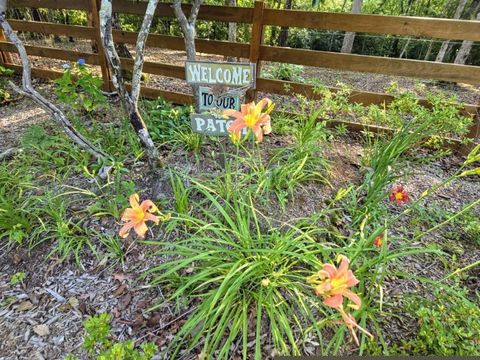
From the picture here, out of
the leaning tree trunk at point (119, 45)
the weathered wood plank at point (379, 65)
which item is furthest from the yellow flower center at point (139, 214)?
the leaning tree trunk at point (119, 45)

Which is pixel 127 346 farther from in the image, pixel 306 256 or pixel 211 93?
pixel 211 93

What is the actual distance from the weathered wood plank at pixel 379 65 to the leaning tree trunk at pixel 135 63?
59.9 inches

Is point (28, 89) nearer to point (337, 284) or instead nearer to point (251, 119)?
point (251, 119)

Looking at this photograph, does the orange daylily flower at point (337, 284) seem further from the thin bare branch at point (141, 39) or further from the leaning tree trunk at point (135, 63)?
the thin bare branch at point (141, 39)

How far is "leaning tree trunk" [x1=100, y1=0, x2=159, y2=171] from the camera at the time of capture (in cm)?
184

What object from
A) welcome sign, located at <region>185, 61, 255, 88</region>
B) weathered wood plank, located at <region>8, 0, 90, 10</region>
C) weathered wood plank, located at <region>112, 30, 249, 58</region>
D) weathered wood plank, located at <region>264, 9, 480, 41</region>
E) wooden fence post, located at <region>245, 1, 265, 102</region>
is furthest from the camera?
→ weathered wood plank, located at <region>8, 0, 90, 10</region>

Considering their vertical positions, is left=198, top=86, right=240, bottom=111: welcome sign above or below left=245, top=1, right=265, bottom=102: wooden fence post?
below

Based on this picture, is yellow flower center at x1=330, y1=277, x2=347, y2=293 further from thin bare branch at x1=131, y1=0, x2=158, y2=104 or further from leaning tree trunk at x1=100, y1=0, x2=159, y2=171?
thin bare branch at x1=131, y1=0, x2=158, y2=104

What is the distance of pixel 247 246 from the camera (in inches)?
57.1

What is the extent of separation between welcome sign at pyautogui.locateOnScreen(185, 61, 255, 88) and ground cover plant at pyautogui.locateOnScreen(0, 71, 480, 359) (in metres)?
0.36

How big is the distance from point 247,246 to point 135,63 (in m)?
1.53

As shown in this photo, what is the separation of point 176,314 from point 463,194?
8.55 feet

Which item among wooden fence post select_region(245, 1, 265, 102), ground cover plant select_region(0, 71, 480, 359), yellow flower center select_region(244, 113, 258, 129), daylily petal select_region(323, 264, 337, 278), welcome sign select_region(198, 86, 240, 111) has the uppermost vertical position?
wooden fence post select_region(245, 1, 265, 102)

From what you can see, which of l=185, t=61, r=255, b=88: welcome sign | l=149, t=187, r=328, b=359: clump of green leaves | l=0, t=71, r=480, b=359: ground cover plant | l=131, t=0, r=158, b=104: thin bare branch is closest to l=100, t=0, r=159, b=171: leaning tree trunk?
l=131, t=0, r=158, b=104: thin bare branch
